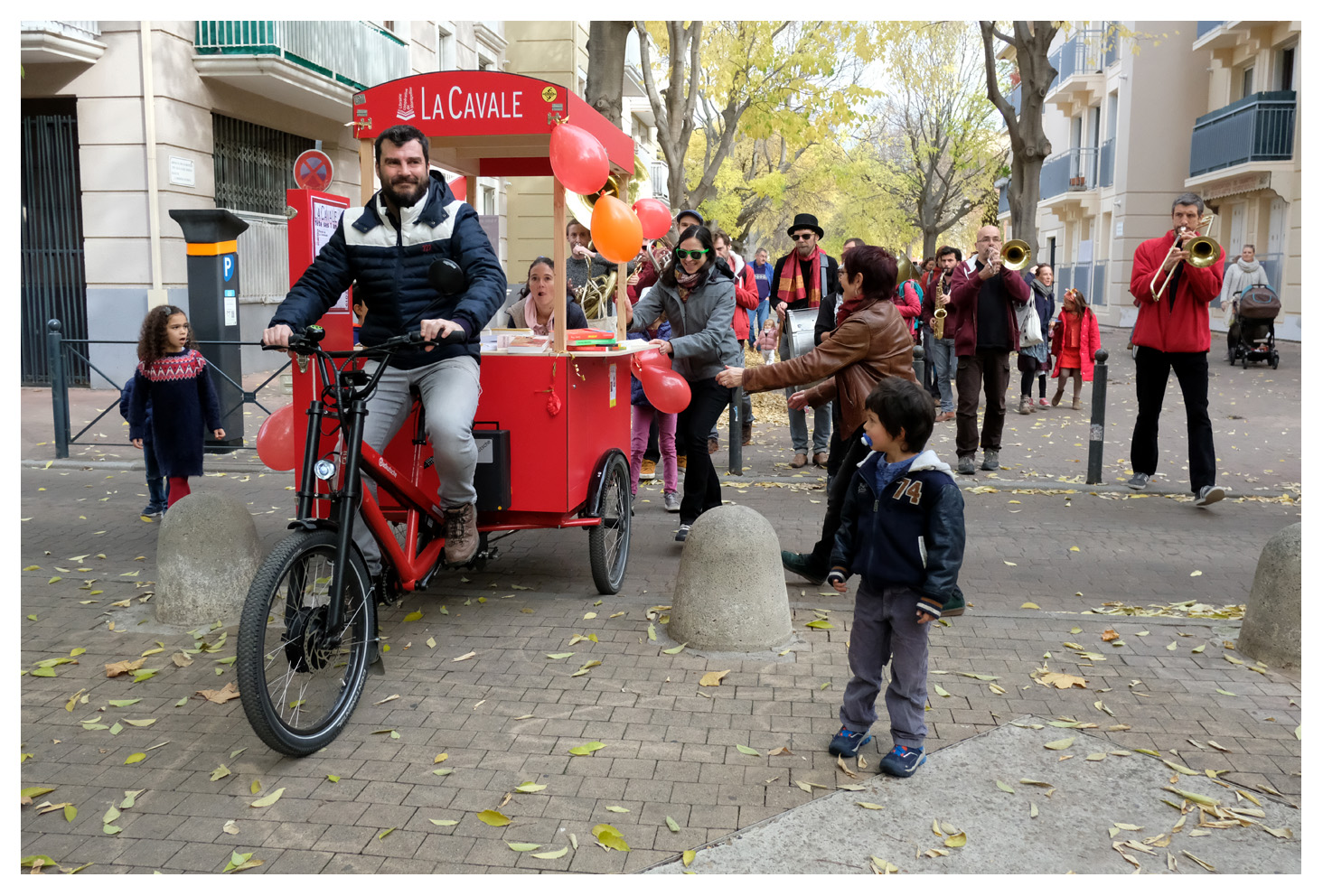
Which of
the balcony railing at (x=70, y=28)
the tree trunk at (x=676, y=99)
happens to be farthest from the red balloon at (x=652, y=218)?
the tree trunk at (x=676, y=99)

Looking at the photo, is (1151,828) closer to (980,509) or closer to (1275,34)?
(980,509)

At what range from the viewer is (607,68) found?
38.0ft

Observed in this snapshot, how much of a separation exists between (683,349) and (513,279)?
891 inches

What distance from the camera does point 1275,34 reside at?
25.6 m

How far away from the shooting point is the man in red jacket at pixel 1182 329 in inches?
316

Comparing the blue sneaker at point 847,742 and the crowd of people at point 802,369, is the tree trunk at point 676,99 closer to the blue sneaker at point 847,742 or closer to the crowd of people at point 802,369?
the crowd of people at point 802,369

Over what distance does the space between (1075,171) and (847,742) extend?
38.2 metres

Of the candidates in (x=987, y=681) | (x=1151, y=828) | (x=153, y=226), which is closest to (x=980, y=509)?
(x=987, y=681)

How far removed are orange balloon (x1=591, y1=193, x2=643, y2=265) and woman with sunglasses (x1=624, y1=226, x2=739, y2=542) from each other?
0.89 meters

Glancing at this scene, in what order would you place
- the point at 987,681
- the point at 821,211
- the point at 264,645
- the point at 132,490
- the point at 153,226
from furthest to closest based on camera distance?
1. the point at 821,211
2. the point at 153,226
3. the point at 132,490
4. the point at 987,681
5. the point at 264,645

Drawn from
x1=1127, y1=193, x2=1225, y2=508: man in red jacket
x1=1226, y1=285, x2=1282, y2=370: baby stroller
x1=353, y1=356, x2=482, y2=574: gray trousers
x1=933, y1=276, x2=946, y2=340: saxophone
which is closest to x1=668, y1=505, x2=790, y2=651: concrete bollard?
x1=353, y1=356, x2=482, y2=574: gray trousers

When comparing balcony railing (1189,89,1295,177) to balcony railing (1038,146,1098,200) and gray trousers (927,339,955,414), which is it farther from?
gray trousers (927,339,955,414)

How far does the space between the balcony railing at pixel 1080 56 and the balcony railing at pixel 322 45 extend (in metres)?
22.6

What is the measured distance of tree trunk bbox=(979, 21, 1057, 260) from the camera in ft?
58.3
